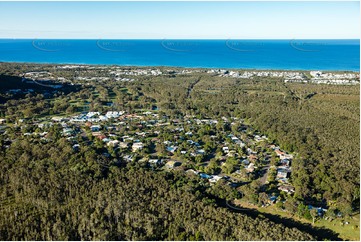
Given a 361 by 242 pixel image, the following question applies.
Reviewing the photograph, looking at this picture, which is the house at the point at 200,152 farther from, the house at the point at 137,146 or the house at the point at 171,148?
the house at the point at 137,146

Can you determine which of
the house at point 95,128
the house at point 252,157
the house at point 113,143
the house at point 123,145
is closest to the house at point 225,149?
the house at point 252,157

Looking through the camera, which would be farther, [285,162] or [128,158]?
[128,158]

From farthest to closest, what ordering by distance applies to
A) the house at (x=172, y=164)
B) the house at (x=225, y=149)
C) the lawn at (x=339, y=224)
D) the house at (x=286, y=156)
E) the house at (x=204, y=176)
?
the house at (x=225, y=149), the house at (x=286, y=156), the house at (x=172, y=164), the house at (x=204, y=176), the lawn at (x=339, y=224)

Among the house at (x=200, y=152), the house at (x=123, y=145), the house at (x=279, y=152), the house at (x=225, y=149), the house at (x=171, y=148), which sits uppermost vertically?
the house at (x=279, y=152)

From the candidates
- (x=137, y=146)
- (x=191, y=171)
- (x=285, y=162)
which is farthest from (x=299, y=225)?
(x=137, y=146)

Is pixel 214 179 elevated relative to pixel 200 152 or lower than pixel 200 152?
lower

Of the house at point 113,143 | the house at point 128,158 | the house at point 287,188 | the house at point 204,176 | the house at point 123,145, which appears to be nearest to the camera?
the house at point 287,188

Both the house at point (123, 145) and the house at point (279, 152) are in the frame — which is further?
the house at point (123, 145)

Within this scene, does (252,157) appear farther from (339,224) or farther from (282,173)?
(339,224)

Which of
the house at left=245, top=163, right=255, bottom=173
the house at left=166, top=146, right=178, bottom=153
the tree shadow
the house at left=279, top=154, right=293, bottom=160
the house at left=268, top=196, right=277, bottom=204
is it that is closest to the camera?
the tree shadow

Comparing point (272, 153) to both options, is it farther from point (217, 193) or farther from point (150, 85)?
point (150, 85)

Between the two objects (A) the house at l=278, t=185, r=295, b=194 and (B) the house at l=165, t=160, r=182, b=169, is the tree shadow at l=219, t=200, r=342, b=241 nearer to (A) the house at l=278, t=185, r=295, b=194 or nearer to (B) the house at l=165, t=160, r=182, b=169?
(A) the house at l=278, t=185, r=295, b=194

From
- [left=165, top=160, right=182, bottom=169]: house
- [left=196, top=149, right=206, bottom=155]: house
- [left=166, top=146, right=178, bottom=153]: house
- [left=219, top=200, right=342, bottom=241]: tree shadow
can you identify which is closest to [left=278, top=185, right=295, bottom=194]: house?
[left=219, top=200, right=342, bottom=241]: tree shadow
